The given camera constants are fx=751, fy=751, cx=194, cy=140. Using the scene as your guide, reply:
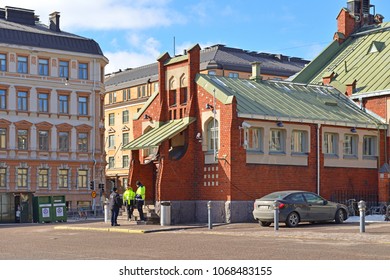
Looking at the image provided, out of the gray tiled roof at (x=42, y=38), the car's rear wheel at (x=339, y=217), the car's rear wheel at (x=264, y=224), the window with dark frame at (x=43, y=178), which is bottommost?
the car's rear wheel at (x=264, y=224)

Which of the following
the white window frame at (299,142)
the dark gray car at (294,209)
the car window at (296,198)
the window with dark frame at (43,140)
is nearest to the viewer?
the dark gray car at (294,209)

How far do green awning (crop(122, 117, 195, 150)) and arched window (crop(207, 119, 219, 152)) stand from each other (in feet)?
3.34

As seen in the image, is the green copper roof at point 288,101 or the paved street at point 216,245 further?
the green copper roof at point 288,101

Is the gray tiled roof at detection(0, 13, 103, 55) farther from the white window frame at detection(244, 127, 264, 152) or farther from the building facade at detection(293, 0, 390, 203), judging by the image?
the white window frame at detection(244, 127, 264, 152)

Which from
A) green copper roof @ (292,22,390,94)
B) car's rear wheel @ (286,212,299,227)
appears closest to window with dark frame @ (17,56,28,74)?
green copper roof @ (292,22,390,94)

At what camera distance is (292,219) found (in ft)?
96.0

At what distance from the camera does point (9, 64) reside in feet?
211

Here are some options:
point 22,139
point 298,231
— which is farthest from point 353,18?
point 22,139

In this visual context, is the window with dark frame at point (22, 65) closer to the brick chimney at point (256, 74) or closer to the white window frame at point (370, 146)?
the brick chimney at point (256, 74)

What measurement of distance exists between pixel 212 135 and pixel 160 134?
8.89ft

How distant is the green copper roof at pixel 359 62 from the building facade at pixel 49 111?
22.8 meters

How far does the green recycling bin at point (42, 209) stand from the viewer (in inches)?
1858

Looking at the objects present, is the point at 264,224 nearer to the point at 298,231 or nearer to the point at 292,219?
the point at 292,219

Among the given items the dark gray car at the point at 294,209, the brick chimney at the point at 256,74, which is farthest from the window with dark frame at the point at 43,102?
the dark gray car at the point at 294,209
